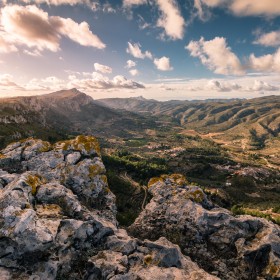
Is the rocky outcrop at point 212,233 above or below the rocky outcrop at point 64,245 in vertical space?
below

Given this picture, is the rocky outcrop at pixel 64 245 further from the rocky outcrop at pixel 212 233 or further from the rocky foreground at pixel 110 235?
the rocky outcrop at pixel 212 233

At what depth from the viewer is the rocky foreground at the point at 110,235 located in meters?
21.6

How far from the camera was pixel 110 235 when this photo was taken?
2653cm

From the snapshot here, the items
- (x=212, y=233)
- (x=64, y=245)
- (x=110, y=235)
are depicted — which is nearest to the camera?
(x=64, y=245)

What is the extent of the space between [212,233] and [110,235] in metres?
13.3

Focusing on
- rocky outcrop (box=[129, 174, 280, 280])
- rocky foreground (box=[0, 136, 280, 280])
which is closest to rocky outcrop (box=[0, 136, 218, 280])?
rocky foreground (box=[0, 136, 280, 280])

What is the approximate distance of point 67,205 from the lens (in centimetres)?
2964

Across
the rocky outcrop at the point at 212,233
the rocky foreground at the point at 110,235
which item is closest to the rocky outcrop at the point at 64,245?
the rocky foreground at the point at 110,235

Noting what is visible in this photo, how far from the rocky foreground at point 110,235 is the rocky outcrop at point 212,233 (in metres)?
0.10

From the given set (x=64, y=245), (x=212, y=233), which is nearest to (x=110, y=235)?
A: (x=64, y=245)

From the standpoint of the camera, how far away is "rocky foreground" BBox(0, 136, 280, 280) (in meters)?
21.6

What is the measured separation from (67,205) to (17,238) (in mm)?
8449

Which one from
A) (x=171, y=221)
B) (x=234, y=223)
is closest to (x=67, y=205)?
(x=171, y=221)

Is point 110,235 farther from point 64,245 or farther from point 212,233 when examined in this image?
point 212,233
